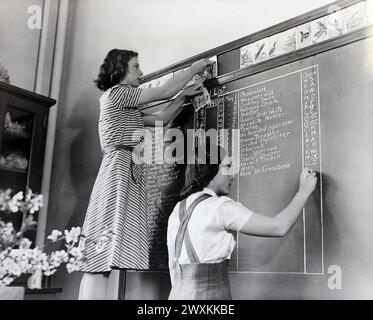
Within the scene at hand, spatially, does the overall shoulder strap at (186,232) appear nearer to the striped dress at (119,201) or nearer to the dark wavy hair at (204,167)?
the dark wavy hair at (204,167)

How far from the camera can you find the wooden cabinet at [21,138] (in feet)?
9.09

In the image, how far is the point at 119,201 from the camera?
7.64 feet

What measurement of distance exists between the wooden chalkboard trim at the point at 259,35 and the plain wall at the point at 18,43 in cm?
90

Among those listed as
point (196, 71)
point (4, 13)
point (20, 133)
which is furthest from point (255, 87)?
Result: point (4, 13)

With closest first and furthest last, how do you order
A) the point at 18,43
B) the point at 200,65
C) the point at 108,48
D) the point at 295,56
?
1. the point at 295,56
2. the point at 200,65
3. the point at 108,48
4. the point at 18,43

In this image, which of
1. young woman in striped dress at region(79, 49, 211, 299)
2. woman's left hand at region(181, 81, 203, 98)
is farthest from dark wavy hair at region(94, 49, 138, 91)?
woman's left hand at region(181, 81, 203, 98)

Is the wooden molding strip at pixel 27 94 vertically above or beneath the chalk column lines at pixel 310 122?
above

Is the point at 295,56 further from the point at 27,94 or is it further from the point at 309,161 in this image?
the point at 27,94

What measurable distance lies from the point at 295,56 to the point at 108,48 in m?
1.34

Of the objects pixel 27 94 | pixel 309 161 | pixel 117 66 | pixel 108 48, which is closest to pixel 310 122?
pixel 309 161

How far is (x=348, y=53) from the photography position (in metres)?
1.82

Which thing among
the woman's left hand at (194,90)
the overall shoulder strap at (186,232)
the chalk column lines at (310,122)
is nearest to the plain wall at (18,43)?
the woman's left hand at (194,90)

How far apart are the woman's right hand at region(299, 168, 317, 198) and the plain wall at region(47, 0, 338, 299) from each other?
692 mm

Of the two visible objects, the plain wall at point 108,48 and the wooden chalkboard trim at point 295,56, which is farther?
the plain wall at point 108,48
